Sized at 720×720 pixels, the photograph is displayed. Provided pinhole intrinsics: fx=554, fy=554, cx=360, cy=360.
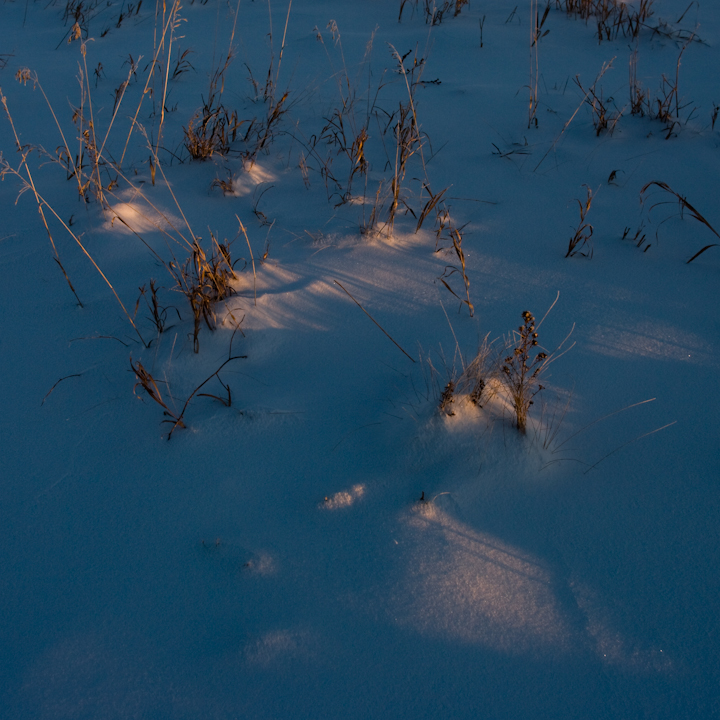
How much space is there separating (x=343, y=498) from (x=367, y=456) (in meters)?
0.15

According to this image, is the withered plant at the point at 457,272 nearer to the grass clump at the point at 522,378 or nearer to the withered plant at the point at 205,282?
the grass clump at the point at 522,378

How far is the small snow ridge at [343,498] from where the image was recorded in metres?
1.50

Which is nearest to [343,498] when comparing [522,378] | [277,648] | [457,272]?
[277,648]

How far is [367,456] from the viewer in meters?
1.60

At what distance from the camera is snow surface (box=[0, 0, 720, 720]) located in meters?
1.25

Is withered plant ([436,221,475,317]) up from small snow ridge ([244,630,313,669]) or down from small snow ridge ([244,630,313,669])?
up

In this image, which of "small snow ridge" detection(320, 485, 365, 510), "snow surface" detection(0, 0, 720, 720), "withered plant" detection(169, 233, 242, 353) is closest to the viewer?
"snow surface" detection(0, 0, 720, 720)

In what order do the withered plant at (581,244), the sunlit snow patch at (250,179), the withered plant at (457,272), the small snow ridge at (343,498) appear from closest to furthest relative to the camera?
1. the small snow ridge at (343,498)
2. the withered plant at (457,272)
3. the withered plant at (581,244)
4. the sunlit snow patch at (250,179)

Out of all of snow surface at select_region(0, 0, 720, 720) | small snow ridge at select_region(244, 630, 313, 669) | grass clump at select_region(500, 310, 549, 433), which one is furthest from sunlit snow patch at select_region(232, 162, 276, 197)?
small snow ridge at select_region(244, 630, 313, 669)

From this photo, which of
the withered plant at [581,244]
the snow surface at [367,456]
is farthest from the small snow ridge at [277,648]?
the withered plant at [581,244]

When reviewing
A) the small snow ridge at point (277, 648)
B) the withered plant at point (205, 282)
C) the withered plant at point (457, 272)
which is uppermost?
the withered plant at point (457, 272)

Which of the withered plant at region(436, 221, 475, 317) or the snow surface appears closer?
the snow surface

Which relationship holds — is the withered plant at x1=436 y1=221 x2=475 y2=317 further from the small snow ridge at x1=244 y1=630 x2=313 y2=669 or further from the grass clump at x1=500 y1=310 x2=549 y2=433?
the small snow ridge at x1=244 y1=630 x2=313 y2=669

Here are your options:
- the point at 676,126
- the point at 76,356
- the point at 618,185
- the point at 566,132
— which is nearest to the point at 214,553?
the point at 76,356
